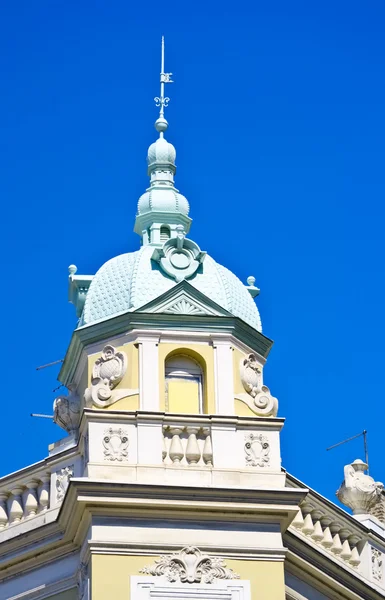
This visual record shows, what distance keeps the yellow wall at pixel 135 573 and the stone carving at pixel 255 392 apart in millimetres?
2182

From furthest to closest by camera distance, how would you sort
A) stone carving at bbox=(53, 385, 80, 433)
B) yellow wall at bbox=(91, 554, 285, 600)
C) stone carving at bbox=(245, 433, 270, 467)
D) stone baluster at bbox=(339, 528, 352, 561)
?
stone baluster at bbox=(339, 528, 352, 561) → stone carving at bbox=(53, 385, 80, 433) → stone carving at bbox=(245, 433, 270, 467) → yellow wall at bbox=(91, 554, 285, 600)

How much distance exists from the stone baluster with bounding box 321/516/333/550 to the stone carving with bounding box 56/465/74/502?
374cm

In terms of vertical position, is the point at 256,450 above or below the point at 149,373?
below

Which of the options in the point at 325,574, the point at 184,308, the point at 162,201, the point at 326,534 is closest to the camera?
the point at 184,308

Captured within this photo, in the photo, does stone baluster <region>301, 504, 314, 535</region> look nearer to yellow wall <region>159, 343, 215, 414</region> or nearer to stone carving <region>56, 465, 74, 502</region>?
yellow wall <region>159, 343, 215, 414</region>

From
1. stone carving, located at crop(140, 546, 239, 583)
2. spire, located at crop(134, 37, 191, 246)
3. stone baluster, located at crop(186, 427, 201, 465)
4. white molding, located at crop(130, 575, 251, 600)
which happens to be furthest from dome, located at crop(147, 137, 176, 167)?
white molding, located at crop(130, 575, 251, 600)

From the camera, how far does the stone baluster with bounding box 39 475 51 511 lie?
26.9 m

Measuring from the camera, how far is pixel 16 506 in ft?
88.9

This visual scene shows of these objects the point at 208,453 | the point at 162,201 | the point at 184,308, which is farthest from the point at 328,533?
the point at 162,201

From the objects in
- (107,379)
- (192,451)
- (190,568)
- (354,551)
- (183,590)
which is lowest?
(183,590)

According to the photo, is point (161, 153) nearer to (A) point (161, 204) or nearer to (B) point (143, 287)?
(A) point (161, 204)

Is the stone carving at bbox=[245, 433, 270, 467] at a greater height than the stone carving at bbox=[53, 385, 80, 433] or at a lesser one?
lesser

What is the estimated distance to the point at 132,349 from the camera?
2664cm

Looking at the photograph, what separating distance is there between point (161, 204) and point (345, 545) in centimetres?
551
